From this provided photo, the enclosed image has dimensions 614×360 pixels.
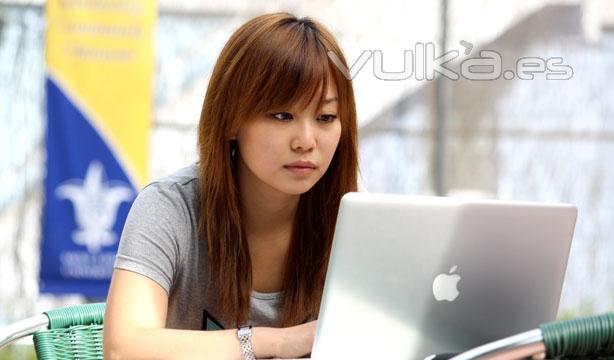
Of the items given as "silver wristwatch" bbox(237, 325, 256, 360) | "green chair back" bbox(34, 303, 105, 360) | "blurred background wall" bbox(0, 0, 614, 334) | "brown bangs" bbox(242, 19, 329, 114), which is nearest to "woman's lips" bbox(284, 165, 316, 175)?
"brown bangs" bbox(242, 19, 329, 114)

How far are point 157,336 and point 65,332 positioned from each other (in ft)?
1.22

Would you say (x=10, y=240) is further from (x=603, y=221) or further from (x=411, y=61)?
(x=603, y=221)

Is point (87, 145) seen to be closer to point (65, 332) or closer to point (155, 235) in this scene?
point (65, 332)

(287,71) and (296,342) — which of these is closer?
(296,342)

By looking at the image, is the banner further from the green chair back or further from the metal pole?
the green chair back

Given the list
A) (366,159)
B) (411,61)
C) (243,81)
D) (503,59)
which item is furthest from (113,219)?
(243,81)

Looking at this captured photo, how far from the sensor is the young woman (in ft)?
6.01

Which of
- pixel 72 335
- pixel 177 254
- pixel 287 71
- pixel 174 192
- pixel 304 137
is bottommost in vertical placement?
pixel 72 335

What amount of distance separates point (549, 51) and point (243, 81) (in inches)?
97.4

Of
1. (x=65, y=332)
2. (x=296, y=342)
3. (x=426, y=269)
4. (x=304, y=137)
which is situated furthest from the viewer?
(x=65, y=332)

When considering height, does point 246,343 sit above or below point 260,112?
below

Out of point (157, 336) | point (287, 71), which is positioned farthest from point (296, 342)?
point (287, 71)

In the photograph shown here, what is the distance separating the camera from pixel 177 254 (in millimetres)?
1898

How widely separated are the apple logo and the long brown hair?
45 cm
